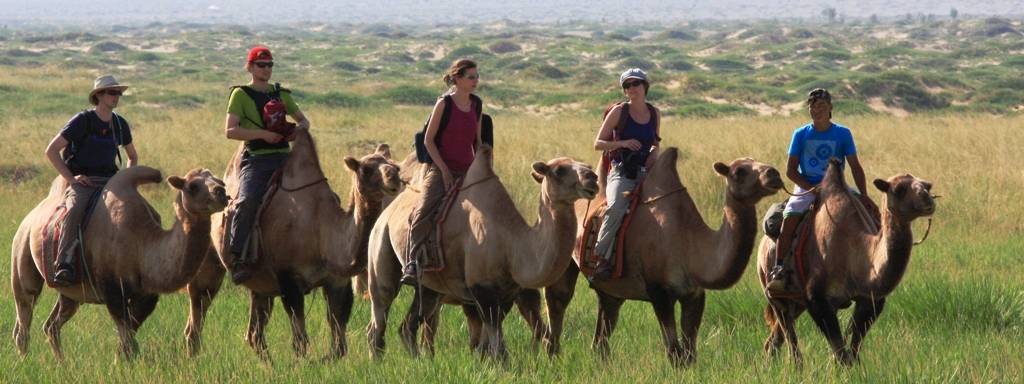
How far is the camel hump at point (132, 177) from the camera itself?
9.10 meters

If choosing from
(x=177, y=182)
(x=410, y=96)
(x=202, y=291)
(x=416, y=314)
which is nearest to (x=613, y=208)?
(x=416, y=314)

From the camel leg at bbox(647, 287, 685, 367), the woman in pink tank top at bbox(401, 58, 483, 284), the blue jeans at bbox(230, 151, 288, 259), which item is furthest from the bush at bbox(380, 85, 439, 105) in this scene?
the camel leg at bbox(647, 287, 685, 367)

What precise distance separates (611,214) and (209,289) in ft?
9.39

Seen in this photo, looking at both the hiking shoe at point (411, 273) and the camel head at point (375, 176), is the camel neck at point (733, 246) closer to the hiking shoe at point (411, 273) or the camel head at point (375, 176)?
the hiking shoe at point (411, 273)

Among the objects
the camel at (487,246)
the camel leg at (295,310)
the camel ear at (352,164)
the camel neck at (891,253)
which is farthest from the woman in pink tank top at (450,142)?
the camel neck at (891,253)

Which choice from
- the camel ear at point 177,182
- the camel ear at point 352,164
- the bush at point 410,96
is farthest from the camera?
the bush at point 410,96

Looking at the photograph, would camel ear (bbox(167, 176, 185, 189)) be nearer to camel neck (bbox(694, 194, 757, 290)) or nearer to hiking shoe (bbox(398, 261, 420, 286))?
hiking shoe (bbox(398, 261, 420, 286))

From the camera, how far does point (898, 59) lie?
79.9 m

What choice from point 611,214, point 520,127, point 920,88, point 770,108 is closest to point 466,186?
point 611,214

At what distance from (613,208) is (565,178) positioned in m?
1.09

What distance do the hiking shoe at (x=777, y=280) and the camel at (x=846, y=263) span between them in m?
0.12

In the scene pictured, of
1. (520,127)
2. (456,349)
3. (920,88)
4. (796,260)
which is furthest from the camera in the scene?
(920,88)

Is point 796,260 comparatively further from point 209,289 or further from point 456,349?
point 209,289

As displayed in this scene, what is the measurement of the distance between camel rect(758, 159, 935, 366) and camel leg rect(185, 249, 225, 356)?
372cm
